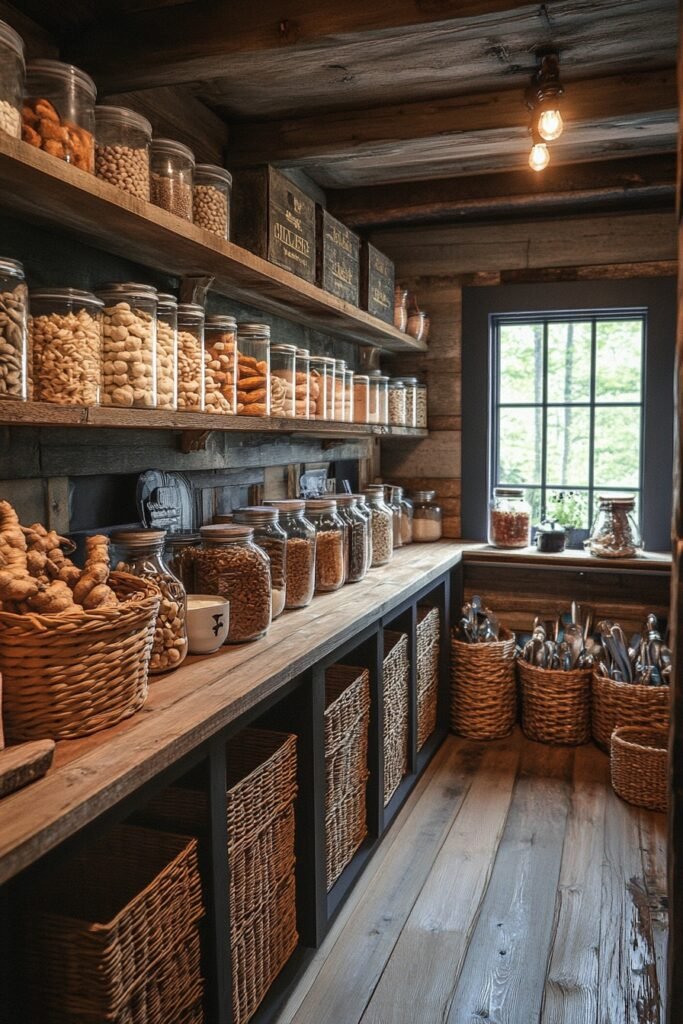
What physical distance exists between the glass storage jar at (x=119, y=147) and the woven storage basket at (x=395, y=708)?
1.58 metres

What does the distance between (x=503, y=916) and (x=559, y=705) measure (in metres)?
1.28

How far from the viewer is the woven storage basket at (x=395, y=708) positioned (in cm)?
256

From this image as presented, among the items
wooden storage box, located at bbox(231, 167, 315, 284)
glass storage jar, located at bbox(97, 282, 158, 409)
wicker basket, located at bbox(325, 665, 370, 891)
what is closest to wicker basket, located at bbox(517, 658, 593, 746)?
wicker basket, located at bbox(325, 665, 370, 891)

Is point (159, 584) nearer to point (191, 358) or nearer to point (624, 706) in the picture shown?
point (191, 358)

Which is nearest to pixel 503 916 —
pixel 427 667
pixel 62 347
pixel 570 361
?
pixel 427 667

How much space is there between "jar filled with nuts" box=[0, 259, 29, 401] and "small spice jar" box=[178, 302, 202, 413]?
1.58 feet

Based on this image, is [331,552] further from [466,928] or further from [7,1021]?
[7,1021]

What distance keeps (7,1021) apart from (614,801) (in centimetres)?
212

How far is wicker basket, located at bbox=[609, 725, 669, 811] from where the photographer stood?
8.98 ft

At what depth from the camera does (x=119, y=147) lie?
1597 millimetres

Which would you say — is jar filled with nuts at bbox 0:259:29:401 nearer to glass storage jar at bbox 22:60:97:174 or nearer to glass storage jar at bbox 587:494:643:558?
glass storage jar at bbox 22:60:97:174

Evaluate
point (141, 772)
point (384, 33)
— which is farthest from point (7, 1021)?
point (384, 33)

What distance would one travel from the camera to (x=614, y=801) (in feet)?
9.31

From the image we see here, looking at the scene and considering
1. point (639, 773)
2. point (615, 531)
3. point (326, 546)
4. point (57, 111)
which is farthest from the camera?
point (615, 531)
